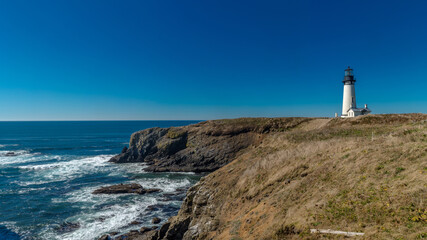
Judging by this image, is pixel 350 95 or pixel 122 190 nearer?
pixel 122 190

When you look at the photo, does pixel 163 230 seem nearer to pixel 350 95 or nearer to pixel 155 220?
pixel 155 220

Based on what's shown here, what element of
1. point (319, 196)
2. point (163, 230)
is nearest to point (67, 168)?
point (163, 230)

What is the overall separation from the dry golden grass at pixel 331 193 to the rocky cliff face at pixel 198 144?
33.3 meters

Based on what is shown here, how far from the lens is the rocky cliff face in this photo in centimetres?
5197

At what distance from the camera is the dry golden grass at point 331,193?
8531 mm

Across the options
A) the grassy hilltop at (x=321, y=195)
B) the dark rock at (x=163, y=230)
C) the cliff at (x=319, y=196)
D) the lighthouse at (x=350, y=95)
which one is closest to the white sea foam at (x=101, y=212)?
the dark rock at (x=163, y=230)

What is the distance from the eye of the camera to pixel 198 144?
56.7 meters

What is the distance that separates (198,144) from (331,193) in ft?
153

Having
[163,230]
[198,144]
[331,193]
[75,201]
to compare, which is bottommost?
[75,201]

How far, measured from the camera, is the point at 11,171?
48.0 metres

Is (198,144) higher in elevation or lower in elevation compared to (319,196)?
lower

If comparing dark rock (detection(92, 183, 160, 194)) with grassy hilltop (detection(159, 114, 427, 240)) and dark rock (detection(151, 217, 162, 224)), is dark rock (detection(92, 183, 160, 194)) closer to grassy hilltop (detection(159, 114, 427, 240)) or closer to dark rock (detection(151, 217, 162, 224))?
dark rock (detection(151, 217, 162, 224))

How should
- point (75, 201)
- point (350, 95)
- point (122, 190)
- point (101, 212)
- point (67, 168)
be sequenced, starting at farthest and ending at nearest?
point (67, 168)
point (350, 95)
point (122, 190)
point (75, 201)
point (101, 212)

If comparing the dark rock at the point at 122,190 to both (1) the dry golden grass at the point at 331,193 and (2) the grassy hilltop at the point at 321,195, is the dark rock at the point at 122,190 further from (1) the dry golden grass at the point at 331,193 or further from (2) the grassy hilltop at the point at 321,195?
(1) the dry golden grass at the point at 331,193
